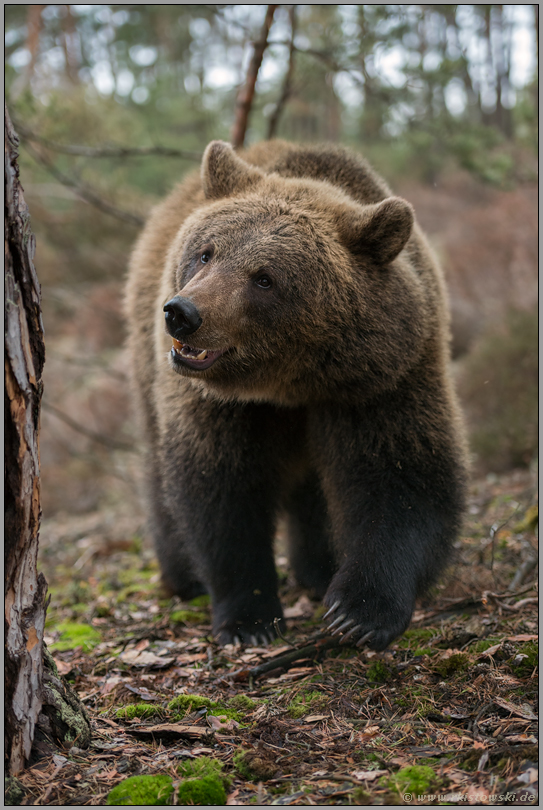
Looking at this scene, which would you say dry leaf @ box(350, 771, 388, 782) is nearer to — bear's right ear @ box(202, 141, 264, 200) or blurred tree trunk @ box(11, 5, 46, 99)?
bear's right ear @ box(202, 141, 264, 200)

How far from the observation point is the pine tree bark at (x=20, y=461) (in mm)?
2666

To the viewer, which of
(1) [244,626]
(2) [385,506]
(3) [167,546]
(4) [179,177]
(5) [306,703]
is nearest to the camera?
(5) [306,703]

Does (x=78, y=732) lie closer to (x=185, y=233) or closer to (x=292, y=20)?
(x=185, y=233)

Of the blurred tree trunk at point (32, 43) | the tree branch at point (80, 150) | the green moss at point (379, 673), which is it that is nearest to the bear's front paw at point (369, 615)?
the green moss at point (379, 673)

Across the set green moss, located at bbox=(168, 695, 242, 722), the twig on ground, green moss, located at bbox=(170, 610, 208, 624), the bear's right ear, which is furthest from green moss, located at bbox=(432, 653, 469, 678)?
the bear's right ear

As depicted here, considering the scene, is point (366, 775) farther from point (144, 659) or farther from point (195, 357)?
point (195, 357)

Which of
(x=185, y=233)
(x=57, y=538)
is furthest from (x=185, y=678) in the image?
(x=57, y=538)

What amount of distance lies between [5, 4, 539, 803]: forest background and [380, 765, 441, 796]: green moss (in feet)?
10.9

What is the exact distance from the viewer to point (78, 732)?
306 cm

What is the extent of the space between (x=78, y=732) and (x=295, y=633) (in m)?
2.26

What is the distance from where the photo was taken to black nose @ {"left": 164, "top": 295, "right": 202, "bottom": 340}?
12.3 ft

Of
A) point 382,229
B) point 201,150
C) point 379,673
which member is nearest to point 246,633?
point 379,673

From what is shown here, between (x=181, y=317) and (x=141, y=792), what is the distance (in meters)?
2.30

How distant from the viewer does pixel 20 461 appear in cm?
271
